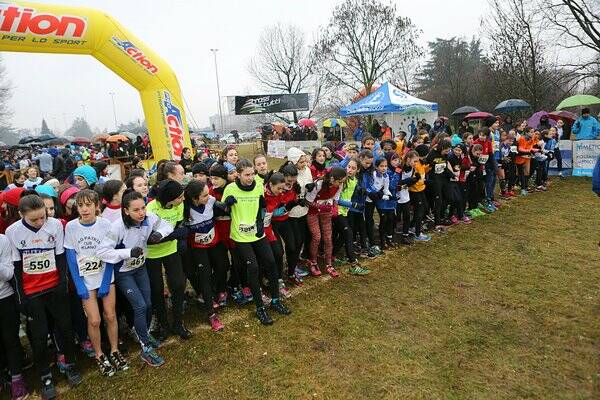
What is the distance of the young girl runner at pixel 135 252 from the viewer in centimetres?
380

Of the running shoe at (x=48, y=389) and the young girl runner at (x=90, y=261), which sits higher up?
the young girl runner at (x=90, y=261)

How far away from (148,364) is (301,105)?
117 feet

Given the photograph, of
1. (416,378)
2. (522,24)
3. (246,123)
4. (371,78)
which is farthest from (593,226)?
Answer: (246,123)

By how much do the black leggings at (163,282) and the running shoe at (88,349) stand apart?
30.4 inches

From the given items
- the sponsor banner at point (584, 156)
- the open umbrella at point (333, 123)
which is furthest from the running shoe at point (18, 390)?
the open umbrella at point (333, 123)

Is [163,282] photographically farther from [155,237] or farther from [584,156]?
[584,156]

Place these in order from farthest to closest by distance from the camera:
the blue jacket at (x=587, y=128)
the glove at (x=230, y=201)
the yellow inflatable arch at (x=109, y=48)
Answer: the blue jacket at (x=587, y=128) → the yellow inflatable arch at (x=109, y=48) → the glove at (x=230, y=201)

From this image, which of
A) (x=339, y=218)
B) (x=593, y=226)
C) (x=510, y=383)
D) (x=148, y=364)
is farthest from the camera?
(x=593, y=226)

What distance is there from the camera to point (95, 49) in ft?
31.6

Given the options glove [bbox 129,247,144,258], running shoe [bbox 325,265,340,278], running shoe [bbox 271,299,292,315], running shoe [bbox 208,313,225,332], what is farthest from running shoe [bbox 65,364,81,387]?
running shoe [bbox 325,265,340,278]

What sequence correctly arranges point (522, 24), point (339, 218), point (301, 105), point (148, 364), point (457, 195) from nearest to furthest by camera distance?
point (148, 364) < point (339, 218) < point (457, 195) < point (522, 24) < point (301, 105)

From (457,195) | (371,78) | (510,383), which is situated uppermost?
(371,78)

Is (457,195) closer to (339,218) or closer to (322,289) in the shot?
(339,218)

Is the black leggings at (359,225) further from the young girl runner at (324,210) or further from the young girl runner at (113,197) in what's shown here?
the young girl runner at (113,197)
